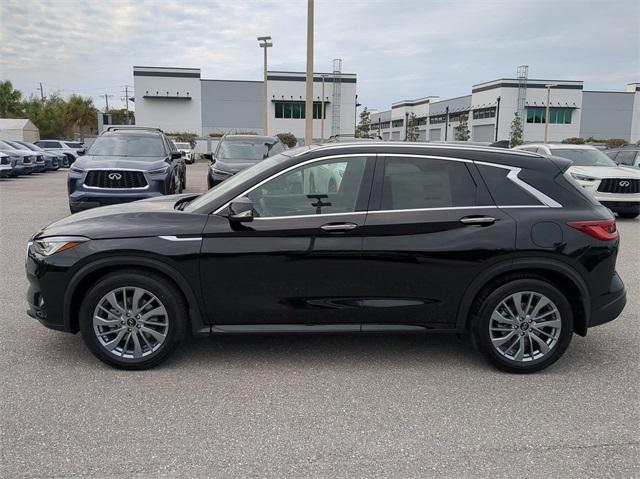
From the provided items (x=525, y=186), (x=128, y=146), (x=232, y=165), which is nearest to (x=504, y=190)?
(x=525, y=186)

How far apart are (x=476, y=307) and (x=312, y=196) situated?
1.58 metres

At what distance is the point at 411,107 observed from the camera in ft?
309

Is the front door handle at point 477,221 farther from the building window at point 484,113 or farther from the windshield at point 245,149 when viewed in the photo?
the building window at point 484,113

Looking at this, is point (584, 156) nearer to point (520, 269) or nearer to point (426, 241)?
point (520, 269)

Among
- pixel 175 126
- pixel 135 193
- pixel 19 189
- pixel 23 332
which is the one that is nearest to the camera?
pixel 23 332

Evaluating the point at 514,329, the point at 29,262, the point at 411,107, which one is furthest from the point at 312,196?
the point at 411,107

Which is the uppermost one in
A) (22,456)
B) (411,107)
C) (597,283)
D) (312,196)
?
(411,107)

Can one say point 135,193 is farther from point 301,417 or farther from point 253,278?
point 301,417

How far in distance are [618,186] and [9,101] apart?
69.1 metres

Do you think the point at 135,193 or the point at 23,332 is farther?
the point at 135,193

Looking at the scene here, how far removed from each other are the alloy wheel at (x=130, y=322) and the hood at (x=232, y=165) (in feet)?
27.3

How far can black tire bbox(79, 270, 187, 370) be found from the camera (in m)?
4.16

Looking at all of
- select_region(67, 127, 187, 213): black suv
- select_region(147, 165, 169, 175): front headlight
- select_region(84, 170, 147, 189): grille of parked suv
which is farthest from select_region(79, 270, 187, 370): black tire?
select_region(147, 165, 169, 175): front headlight

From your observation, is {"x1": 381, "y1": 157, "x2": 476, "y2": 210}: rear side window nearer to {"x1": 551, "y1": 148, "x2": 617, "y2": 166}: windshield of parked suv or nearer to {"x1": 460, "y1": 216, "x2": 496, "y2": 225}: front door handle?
{"x1": 460, "y1": 216, "x2": 496, "y2": 225}: front door handle
